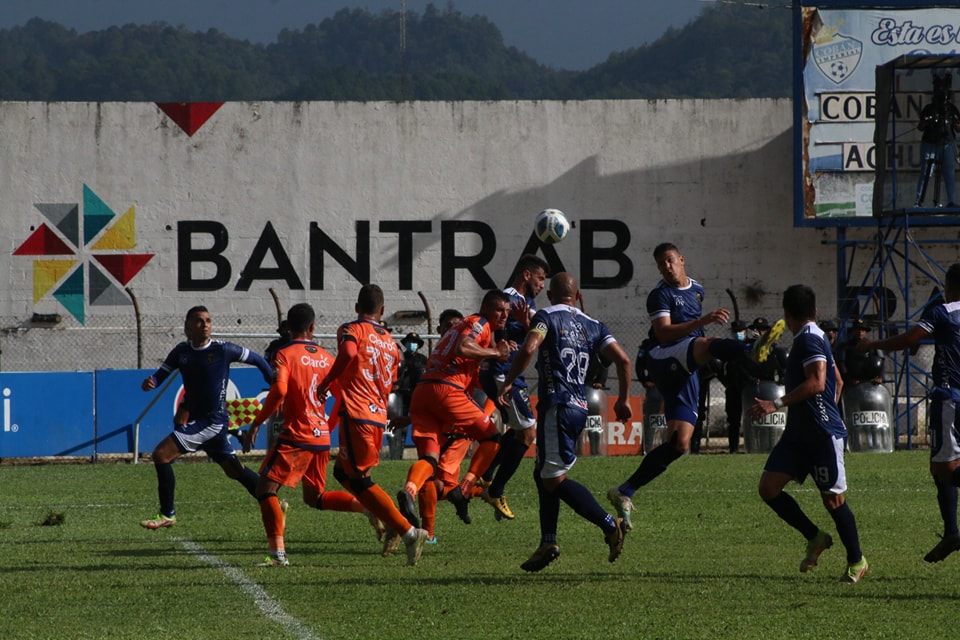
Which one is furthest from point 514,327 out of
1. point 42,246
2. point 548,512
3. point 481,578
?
point 42,246

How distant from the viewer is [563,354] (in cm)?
941

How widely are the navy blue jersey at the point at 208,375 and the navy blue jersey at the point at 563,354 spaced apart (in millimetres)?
4072

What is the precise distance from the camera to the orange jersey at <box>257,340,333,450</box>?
10430 mm

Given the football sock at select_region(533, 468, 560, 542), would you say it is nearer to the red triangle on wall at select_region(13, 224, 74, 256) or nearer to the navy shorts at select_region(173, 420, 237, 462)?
the navy shorts at select_region(173, 420, 237, 462)

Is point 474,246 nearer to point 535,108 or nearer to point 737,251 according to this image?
point 535,108

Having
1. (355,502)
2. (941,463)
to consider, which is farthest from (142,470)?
(941,463)

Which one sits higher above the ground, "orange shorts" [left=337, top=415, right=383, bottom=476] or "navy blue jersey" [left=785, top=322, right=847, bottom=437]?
"navy blue jersey" [left=785, top=322, right=847, bottom=437]

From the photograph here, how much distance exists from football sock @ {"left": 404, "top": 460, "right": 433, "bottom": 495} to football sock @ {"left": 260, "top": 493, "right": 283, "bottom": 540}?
0.99 metres

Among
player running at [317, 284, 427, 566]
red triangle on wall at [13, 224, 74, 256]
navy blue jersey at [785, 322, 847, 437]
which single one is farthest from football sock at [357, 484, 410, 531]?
red triangle on wall at [13, 224, 74, 256]

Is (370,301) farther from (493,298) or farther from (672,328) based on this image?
(672,328)

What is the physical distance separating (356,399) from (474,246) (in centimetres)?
1916

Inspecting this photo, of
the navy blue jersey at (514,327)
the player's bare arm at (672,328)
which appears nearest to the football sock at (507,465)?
the navy blue jersey at (514,327)

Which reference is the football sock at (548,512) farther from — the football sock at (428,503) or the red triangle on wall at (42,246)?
the red triangle on wall at (42,246)

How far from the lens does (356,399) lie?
Answer: 33.7 feet
